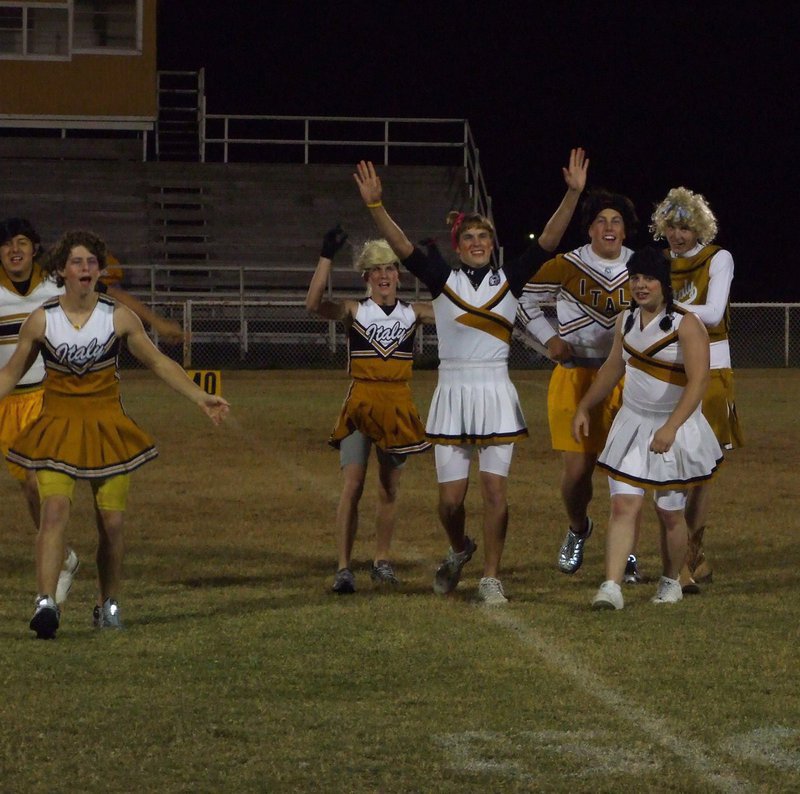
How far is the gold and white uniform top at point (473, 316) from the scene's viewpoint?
7332 mm

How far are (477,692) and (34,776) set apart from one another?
1558mm

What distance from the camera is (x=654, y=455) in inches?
280

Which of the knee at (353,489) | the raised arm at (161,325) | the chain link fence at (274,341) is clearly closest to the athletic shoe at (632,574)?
the knee at (353,489)

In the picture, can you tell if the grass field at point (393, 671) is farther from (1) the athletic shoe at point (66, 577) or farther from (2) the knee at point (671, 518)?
(2) the knee at point (671, 518)

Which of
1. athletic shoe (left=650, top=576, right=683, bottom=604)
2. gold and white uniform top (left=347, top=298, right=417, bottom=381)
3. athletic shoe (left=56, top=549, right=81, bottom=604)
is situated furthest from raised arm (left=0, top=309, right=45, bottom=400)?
athletic shoe (left=650, top=576, right=683, bottom=604)

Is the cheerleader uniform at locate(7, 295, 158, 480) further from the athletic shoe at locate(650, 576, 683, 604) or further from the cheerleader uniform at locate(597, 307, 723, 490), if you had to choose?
the athletic shoe at locate(650, 576, 683, 604)

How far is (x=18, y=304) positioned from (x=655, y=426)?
2996 millimetres

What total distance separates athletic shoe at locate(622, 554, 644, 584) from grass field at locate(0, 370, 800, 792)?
10cm

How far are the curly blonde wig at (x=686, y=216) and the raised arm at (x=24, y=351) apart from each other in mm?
2888

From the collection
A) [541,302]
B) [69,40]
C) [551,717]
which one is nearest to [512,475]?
[541,302]

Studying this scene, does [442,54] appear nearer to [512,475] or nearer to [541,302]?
[512,475]

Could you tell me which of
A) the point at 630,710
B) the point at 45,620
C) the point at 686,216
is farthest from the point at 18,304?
the point at 630,710

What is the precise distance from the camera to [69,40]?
107ft

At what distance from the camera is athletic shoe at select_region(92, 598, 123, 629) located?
6672 millimetres
